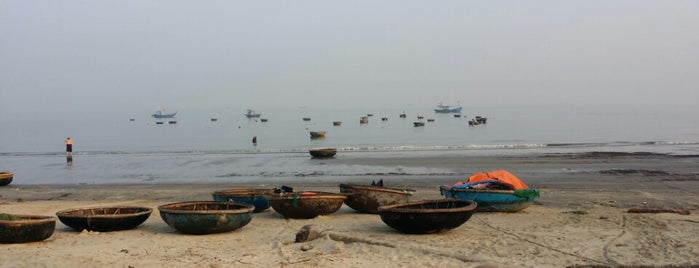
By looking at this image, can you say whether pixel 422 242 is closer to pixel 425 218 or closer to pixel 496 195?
pixel 425 218

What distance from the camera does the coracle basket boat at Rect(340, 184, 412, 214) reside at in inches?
457

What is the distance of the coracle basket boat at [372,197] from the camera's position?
1162 cm

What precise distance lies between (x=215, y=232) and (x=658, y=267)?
647 centimetres

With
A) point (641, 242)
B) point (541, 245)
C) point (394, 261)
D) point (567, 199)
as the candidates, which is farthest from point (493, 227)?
point (567, 199)

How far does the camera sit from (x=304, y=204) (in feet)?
36.8

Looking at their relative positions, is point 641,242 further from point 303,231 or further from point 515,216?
point 303,231

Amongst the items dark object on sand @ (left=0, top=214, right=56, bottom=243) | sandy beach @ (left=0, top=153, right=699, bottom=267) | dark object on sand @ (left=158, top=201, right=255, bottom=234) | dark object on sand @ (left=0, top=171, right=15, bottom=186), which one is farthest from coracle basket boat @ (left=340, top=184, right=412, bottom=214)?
dark object on sand @ (left=0, top=171, right=15, bottom=186)

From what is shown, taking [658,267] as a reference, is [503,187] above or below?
above

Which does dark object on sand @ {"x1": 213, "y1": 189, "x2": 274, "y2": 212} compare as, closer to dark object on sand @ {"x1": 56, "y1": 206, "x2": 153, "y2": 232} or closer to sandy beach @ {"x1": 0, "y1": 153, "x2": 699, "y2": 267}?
sandy beach @ {"x1": 0, "y1": 153, "x2": 699, "y2": 267}

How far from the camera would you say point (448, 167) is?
27.3 metres

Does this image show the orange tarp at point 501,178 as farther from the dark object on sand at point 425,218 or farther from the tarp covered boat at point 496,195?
the dark object on sand at point 425,218

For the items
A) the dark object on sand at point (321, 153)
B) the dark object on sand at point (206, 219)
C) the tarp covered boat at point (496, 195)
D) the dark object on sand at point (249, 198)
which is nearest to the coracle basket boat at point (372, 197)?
the tarp covered boat at point (496, 195)

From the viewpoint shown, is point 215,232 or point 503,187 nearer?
point 215,232

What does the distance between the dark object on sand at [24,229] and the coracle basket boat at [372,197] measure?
5.45 metres
